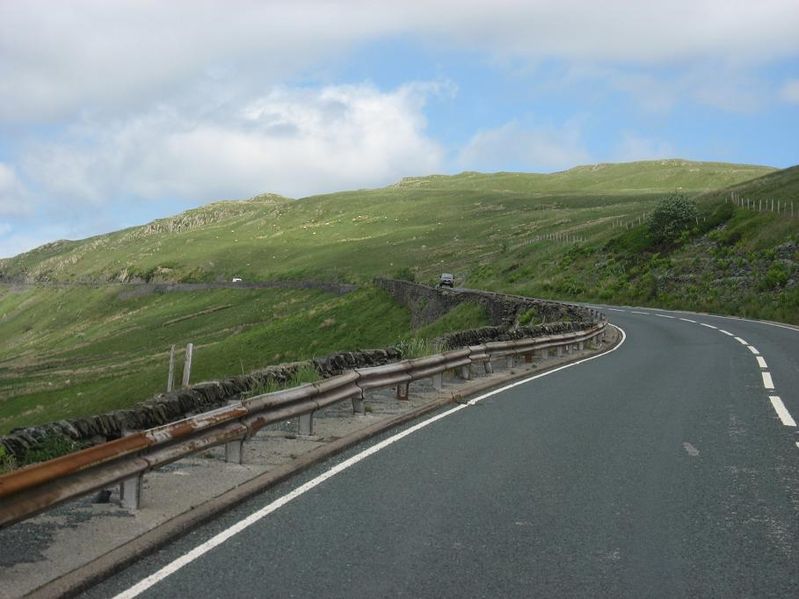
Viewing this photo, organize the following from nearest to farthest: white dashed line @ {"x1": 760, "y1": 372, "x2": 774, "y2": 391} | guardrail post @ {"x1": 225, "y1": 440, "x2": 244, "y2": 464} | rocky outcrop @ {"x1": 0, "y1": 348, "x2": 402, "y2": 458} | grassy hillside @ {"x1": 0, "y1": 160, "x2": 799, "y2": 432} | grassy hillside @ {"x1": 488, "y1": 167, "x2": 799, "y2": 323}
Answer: rocky outcrop @ {"x1": 0, "y1": 348, "x2": 402, "y2": 458}, guardrail post @ {"x1": 225, "y1": 440, "x2": 244, "y2": 464}, white dashed line @ {"x1": 760, "y1": 372, "x2": 774, "y2": 391}, grassy hillside @ {"x1": 488, "y1": 167, "x2": 799, "y2": 323}, grassy hillside @ {"x1": 0, "y1": 160, "x2": 799, "y2": 432}

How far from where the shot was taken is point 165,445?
6.88 m

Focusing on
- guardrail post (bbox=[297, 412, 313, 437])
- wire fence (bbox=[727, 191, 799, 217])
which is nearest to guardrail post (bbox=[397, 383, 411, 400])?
guardrail post (bbox=[297, 412, 313, 437])

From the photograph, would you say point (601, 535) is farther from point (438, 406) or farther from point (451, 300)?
point (451, 300)

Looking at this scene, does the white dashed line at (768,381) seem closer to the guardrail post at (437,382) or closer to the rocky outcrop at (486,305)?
the guardrail post at (437,382)

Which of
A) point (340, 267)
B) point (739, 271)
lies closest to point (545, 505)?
point (739, 271)

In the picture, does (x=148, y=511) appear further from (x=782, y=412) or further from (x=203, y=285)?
(x=203, y=285)

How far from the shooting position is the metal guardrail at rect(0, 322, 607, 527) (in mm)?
5324

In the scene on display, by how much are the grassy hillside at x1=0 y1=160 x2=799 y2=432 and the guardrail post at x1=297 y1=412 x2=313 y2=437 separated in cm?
2809

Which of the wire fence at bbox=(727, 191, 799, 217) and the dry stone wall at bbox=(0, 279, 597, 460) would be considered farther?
the wire fence at bbox=(727, 191, 799, 217)

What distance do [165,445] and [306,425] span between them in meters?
3.39

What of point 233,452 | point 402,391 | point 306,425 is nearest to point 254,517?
point 233,452

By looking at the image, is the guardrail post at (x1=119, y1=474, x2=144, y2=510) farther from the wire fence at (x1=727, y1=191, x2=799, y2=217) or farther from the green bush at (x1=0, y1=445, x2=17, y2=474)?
the wire fence at (x1=727, y1=191, x2=799, y2=217)

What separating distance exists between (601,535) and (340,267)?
100222 millimetres

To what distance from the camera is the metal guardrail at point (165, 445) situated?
5.32m
